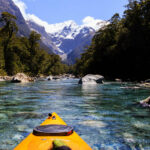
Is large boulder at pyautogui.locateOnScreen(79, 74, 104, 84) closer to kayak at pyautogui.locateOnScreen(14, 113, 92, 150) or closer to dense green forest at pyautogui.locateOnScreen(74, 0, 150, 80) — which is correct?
dense green forest at pyautogui.locateOnScreen(74, 0, 150, 80)

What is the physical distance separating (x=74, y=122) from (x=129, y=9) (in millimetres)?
31763

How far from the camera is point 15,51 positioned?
171 ft

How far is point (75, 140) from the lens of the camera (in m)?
2.71

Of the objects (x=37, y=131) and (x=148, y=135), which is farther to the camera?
(x=148, y=135)

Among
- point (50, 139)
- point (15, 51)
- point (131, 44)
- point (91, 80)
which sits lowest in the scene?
point (50, 139)

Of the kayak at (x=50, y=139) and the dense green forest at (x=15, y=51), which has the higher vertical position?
the dense green forest at (x=15, y=51)

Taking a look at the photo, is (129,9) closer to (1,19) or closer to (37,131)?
(1,19)

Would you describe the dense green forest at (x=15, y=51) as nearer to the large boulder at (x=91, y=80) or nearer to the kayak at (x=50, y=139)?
the large boulder at (x=91, y=80)

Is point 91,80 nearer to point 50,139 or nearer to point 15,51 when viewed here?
point 50,139

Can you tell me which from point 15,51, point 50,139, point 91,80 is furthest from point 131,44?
point 15,51

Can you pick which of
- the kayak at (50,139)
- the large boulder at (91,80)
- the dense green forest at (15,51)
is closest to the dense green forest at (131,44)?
the large boulder at (91,80)

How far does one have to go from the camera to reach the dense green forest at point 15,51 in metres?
45.1

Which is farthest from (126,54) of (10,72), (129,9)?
(10,72)

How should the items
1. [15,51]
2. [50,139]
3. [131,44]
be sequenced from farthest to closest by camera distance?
[15,51], [131,44], [50,139]
